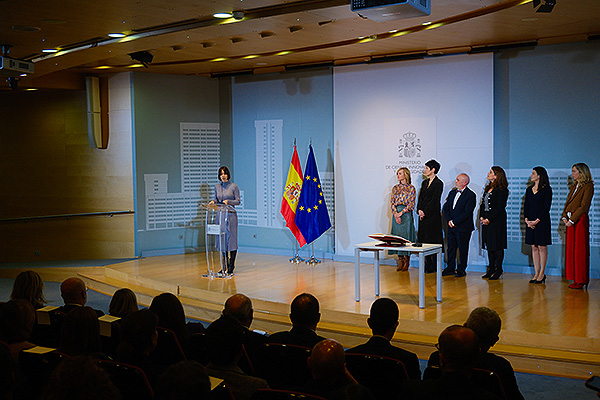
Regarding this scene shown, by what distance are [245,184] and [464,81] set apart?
14.0 ft


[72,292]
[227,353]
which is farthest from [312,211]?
[227,353]

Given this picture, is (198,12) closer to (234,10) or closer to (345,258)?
(234,10)

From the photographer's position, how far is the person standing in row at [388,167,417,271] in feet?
28.2

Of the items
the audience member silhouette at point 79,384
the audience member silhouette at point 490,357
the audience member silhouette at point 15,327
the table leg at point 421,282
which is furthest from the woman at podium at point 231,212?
the audience member silhouette at point 79,384

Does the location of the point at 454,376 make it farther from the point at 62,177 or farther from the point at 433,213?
the point at 62,177

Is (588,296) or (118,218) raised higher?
(118,218)

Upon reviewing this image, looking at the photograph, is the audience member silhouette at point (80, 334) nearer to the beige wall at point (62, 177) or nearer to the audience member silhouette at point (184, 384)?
the audience member silhouette at point (184, 384)

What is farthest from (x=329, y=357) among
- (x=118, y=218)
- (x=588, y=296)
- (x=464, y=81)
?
(x=118, y=218)

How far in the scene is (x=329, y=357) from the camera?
2.60m

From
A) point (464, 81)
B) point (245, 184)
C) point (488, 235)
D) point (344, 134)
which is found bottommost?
point (488, 235)

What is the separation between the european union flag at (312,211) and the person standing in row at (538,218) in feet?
10.2

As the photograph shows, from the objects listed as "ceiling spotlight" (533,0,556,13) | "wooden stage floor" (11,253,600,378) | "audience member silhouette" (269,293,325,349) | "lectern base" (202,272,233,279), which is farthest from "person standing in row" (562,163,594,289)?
"audience member silhouette" (269,293,325,349)

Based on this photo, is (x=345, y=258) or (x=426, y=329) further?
(x=345, y=258)

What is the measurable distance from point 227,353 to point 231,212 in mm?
5607
